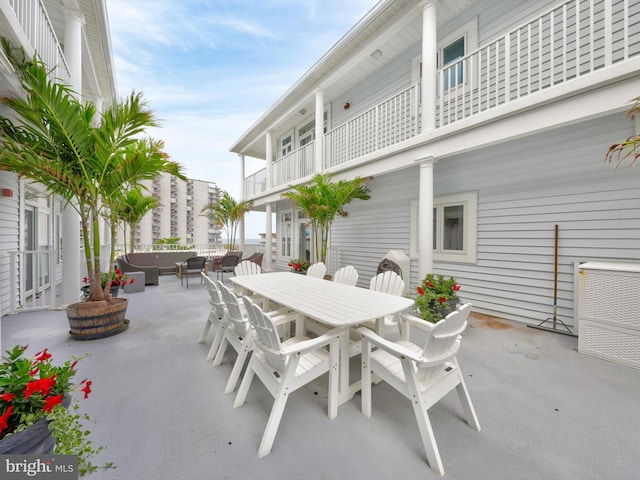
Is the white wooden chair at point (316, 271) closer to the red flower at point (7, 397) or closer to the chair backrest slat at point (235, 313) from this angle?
the chair backrest slat at point (235, 313)

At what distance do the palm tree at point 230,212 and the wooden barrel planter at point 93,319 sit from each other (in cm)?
728

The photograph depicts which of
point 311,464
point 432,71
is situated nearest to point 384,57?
point 432,71

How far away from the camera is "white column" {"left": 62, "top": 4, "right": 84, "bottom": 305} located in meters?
4.64

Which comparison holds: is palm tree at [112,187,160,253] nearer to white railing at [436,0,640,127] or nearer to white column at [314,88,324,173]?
white column at [314,88,324,173]

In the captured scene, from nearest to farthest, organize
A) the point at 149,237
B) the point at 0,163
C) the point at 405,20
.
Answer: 1. the point at 0,163
2. the point at 405,20
3. the point at 149,237

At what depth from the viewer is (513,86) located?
4336 mm

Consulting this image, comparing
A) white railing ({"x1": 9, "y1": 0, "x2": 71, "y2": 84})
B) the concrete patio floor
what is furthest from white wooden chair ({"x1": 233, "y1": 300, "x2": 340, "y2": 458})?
white railing ({"x1": 9, "y1": 0, "x2": 71, "y2": 84})

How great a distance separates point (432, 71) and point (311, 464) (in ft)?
17.2

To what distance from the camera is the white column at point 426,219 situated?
14.2 feet

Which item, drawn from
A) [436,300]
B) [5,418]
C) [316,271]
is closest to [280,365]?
[5,418]

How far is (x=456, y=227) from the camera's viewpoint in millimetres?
5266

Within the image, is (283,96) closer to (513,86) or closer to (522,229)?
(513,86)

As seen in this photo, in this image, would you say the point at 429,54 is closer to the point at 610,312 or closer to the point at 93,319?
the point at 610,312

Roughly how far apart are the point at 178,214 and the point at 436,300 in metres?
54.9
